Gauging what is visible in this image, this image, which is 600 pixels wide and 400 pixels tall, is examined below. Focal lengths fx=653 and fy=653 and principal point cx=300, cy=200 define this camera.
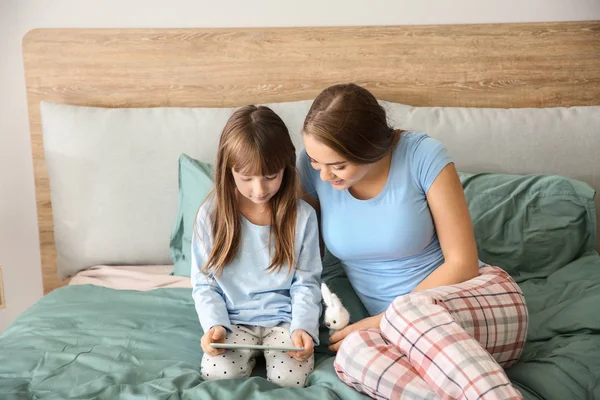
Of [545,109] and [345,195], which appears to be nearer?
[345,195]

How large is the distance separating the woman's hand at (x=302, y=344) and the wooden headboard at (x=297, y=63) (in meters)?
0.94

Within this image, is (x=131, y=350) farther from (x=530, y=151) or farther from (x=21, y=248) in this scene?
(x=530, y=151)

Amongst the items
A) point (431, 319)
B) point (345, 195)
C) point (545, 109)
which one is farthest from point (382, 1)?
point (431, 319)

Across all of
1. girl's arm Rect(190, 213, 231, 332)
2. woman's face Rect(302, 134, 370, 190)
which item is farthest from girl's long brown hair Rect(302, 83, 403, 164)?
girl's arm Rect(190, 213, 231, 332)

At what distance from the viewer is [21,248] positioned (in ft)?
7.32

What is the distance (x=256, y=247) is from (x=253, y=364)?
10.5 inches

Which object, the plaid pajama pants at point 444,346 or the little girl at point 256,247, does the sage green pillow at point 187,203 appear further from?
the plaid pajama pants at point 444,346

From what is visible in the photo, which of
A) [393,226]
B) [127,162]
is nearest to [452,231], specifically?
[393,226]

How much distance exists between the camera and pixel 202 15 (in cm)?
206

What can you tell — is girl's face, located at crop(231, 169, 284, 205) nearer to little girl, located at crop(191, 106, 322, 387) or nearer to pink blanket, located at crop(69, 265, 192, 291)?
little girl, located at crop(191, 106, 322, 387)

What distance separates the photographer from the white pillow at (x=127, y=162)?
1.96 m

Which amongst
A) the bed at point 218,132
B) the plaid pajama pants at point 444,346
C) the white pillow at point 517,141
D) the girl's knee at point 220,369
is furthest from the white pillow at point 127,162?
the plaid pajama pants at point 444,346

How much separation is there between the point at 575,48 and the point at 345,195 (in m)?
1.11

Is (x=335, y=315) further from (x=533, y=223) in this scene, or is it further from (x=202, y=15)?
(x=202, y=15)
